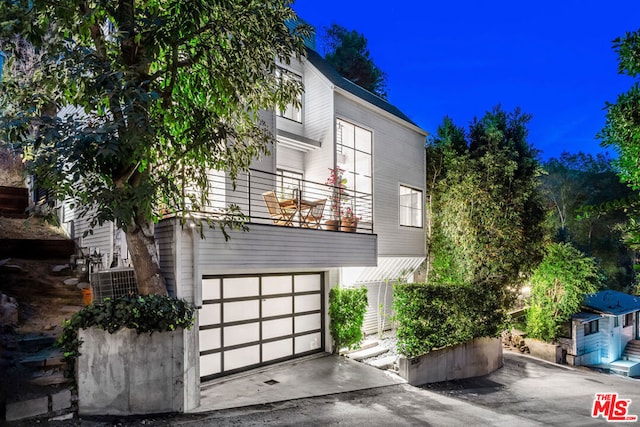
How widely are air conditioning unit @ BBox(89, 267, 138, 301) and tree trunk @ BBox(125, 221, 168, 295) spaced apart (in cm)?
58

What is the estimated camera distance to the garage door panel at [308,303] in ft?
35.8

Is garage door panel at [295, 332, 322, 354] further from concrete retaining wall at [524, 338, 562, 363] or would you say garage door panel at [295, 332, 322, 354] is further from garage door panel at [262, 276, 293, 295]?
concrete retaining wall at [524, 338, 562, 363]

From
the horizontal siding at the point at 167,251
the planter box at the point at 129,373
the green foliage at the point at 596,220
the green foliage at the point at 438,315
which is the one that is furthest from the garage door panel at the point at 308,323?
the green foliage at the point at 596,220

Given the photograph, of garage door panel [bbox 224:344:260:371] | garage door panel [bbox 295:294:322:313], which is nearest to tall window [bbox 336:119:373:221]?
garage door panel [bbox 295:294:322:313]

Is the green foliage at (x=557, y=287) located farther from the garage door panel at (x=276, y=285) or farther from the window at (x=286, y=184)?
the garage door panel at (x=276, y=285)

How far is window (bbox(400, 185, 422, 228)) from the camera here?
1546 centimetres

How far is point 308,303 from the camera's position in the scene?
11195 millimetres

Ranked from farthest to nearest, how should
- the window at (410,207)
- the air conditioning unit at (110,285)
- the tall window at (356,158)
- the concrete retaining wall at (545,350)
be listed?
the concrete retaining wall at (545,350) < the window at (410,207) < the tall window at (356,158) < the air conditioning unit at (110,285)

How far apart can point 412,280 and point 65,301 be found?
38.8 ft

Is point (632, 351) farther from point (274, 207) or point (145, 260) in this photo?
point (145, 260)

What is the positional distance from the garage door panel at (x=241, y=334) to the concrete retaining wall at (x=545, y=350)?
13.0 meters

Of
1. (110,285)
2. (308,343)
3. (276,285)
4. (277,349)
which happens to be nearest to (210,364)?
(277,349)

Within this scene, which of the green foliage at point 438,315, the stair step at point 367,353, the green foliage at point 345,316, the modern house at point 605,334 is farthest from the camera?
the modern house at point 605,334

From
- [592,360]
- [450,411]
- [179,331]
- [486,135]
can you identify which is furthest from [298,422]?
[592,360]
